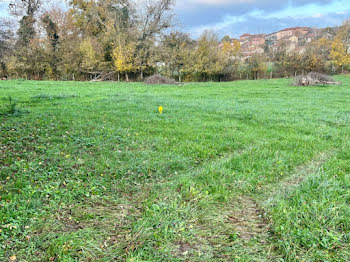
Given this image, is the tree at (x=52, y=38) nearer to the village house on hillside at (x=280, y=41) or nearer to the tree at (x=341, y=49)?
the village house on hillside at (x=280, y=41)

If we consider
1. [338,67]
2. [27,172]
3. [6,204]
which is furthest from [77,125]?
[338,67]

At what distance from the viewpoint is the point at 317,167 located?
4.22 metres

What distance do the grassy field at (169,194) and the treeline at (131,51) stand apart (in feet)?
81.4

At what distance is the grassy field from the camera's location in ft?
7.93

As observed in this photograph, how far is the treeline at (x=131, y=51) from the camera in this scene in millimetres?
28219

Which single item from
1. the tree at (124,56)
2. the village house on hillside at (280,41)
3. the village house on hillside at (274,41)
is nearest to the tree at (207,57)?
the village house on hillside at (280,41)

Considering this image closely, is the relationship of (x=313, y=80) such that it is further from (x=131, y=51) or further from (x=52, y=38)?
(x=52, y=38)

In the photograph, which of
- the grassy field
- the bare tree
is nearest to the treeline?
the bare tree

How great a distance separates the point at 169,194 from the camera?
3.31m

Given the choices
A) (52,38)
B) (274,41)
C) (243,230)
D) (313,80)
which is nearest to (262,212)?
(243,230)

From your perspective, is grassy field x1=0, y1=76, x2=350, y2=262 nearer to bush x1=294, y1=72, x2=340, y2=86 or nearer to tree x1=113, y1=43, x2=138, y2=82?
bush x1=294, y1=72, x2=340, y2=86

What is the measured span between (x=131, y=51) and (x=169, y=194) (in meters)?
27.6

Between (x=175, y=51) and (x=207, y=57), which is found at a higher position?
(x=175, y=51)

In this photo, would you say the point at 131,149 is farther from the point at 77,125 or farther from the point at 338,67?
the point at 338,67
